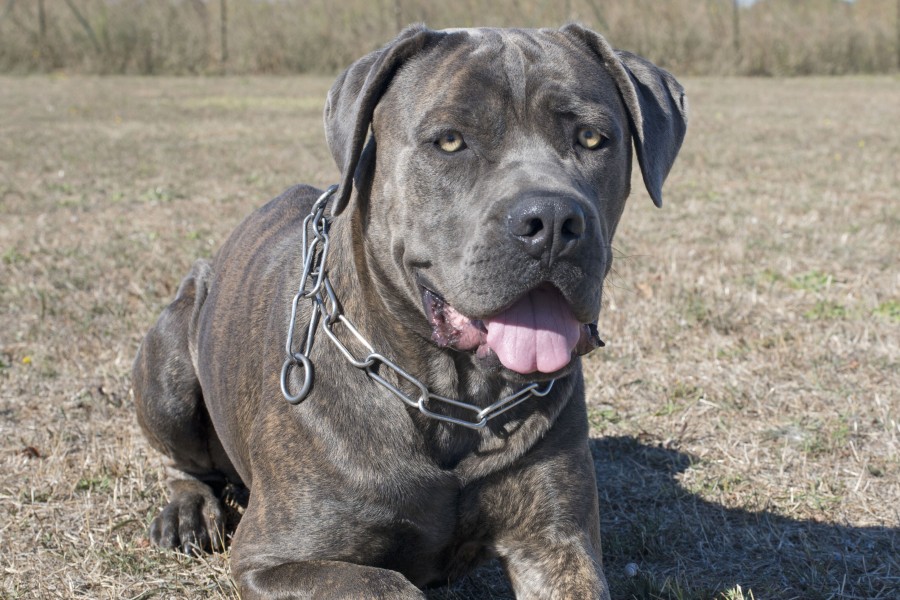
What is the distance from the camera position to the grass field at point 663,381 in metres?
3.25

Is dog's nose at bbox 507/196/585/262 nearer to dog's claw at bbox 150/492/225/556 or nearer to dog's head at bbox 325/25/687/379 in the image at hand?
dog's head at bbox 325/25/687/379

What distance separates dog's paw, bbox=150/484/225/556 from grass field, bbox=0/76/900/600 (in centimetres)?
8

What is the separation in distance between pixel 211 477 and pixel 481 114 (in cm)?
190

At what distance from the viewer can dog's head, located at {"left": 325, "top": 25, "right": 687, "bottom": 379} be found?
8.16 feet

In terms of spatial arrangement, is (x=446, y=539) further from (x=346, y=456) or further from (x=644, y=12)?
(x=644, y=12)

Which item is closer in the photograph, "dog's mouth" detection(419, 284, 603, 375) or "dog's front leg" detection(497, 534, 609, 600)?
"dog's mouth" detection(419, 284, 603, 375)

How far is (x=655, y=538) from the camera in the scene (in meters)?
3.38

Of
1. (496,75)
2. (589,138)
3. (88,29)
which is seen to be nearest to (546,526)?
(589,138)

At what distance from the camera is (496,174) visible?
8.68ft

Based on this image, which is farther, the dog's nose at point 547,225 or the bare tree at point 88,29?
the bare tree at point 88,29

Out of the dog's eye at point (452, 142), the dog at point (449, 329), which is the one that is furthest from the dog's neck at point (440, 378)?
the dog's eye at point (452, 142)

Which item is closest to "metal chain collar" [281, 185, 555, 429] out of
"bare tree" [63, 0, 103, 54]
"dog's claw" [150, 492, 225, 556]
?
"dog's claw" [150, 492, 225, 556]

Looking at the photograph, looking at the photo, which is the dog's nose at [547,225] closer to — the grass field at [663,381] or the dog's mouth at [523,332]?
the dog's mouth at [523,332]

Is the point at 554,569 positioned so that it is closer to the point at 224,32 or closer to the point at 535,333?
the point at 535,333
